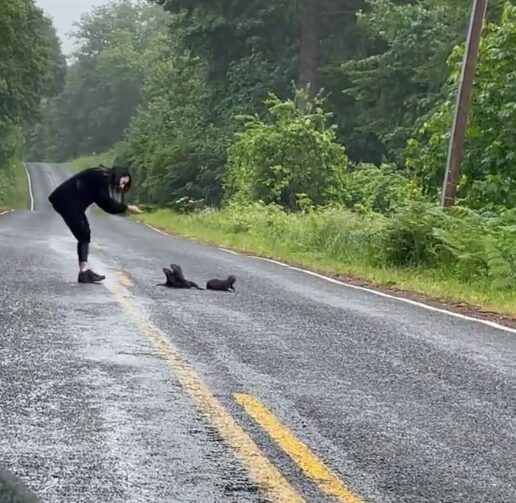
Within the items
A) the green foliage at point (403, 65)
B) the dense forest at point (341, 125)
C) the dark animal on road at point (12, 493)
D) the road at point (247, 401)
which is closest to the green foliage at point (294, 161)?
the dense forest at point (341, 125)

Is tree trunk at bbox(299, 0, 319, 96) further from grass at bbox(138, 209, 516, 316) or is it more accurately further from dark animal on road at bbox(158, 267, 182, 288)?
dark animal on road at bbox(158, 267, 182, 288)

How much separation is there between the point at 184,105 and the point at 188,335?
5130 centimetres

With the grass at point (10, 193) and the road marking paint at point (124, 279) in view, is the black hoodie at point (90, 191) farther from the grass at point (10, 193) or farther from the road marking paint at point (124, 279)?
the grass at point (10, 193)

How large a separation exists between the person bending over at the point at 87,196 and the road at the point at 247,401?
1165 mm

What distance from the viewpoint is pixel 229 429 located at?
17.3ft

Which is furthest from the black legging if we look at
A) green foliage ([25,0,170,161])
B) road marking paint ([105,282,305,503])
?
green foliage ([25,0,170,161])

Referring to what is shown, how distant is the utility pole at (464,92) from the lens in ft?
61.4

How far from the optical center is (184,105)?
58.7 meters

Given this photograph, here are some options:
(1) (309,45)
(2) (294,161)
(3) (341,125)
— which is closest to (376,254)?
(2) (294,161)

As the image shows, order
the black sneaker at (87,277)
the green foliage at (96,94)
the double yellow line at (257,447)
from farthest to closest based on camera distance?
the green foliage at (96,94), the black sneaker at (87,277), the double yellow line at (257,447)

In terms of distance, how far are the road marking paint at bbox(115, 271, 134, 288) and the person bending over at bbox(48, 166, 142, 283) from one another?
1.05ft

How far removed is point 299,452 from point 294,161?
99.1 ft

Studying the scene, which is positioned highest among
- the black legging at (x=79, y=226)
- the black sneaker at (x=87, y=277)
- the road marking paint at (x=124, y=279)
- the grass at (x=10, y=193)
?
the black legging at (x=79, y=226)

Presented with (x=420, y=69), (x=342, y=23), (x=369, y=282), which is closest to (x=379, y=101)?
(x=420, y=69)
